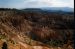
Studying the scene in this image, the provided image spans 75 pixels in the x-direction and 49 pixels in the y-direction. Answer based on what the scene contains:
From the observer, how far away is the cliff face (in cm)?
2125

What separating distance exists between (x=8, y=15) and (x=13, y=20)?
1079 millimetres

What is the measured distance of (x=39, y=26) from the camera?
81.5 ft

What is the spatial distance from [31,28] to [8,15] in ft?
11.4

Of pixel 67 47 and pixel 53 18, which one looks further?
pixel 53 18

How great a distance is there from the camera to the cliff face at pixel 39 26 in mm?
21250

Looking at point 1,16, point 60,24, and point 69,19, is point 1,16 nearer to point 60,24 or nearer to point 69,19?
point 60,24

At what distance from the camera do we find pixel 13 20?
23953 millimetres

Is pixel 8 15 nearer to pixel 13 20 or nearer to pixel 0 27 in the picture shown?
pixel 13 20

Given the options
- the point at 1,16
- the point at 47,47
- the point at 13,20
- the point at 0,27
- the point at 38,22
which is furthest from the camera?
the point at 38,22

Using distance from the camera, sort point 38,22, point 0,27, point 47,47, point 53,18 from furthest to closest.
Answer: point 53,18 → point 38,22 → point 0,27 → point 47,47

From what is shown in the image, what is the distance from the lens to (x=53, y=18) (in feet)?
92.6

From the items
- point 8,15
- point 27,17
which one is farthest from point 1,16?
point 27,17

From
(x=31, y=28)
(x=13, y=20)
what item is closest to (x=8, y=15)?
(x=13, y=20)

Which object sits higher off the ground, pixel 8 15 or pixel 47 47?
pixel 8 15
